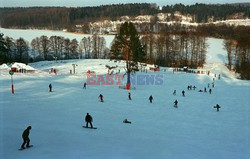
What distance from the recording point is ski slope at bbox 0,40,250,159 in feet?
54.6

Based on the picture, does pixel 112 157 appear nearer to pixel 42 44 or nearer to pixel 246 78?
pixel 246 78

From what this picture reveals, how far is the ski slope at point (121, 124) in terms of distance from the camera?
54.6 ft

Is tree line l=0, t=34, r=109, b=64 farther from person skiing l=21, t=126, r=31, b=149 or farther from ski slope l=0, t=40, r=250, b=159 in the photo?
person skiing l=21, t=126, r=31, b=149

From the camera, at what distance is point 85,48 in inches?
4385

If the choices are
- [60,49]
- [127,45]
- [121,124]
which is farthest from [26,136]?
[60,49]

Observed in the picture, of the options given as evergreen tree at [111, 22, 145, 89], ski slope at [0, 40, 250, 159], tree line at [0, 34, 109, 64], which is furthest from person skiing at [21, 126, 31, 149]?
tree line at [0, 34, 109, 64]

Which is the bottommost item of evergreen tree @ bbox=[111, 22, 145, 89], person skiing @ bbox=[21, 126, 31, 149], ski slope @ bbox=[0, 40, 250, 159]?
ski slope @ bbox=[0, 40, 250, 159]

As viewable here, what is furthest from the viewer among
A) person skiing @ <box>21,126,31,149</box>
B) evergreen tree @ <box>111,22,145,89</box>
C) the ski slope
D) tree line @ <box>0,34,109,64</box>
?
tree line @ <box>0,34,109,64</box>

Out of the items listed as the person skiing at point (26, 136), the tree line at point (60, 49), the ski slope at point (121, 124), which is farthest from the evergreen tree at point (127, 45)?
the tree line at point (60, 49)

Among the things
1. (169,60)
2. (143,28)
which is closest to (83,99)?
(169,60)

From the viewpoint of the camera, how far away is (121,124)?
23500 mm

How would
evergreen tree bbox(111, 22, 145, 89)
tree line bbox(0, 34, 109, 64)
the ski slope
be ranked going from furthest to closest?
tree line bbox(0, 34, 109, 64) < evergreen tree bbox(111, 22, 145, 89) < the ski slope

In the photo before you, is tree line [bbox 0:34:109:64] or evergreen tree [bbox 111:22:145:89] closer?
evergreen tree [bbox 111:22:145:89]

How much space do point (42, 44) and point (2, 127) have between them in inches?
3511
